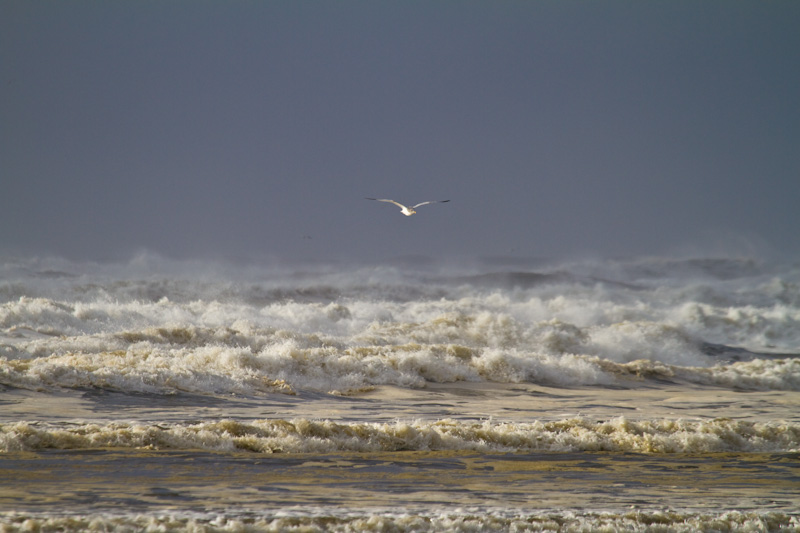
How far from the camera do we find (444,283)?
3331cm

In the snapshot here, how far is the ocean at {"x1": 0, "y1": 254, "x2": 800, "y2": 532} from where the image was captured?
11.7ft

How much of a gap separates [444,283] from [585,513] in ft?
97.4

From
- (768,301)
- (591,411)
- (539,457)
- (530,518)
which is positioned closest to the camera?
(530,518)

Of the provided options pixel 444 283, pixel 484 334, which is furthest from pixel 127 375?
pixel 444 283

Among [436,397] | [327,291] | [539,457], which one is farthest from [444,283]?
[539,457]

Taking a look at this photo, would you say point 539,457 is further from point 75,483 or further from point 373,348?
point 373,348

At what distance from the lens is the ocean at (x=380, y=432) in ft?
11.7

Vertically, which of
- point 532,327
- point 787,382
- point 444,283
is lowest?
point 787,382

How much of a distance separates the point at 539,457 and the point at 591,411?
11.8 ft

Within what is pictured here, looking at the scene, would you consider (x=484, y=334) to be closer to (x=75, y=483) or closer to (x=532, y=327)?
(x=532, y=327)

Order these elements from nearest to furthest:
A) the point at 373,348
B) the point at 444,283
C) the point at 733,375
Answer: the point at 373,348, the point at 733,375, the point at 444,283

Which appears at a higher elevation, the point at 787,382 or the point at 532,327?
the point at 532,327

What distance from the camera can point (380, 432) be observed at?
533cm

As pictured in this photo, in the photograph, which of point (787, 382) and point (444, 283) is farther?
point (444, 283)
